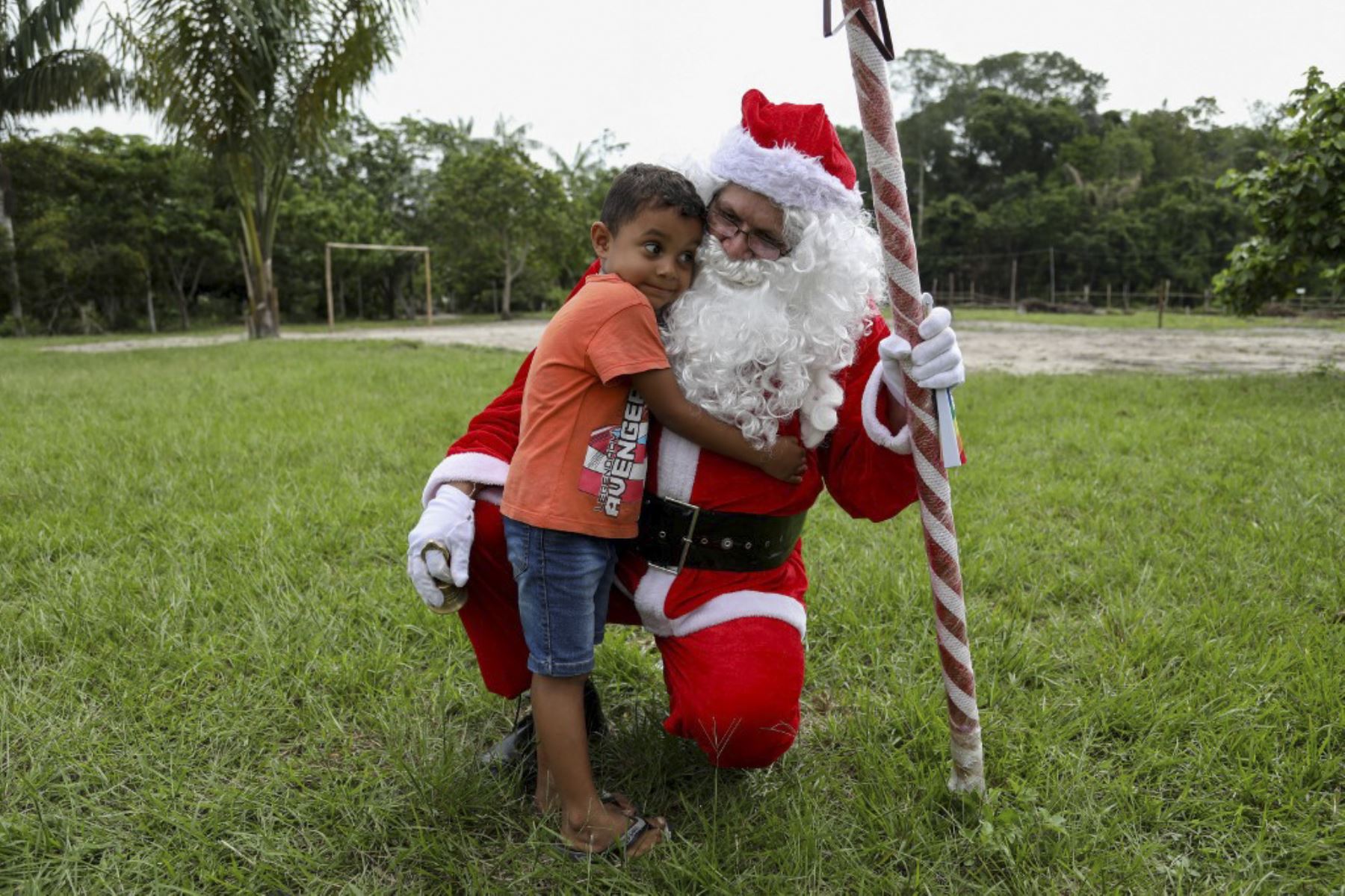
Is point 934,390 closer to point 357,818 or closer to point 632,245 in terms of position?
point 632,245

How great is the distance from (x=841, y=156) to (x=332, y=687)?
1.79 m

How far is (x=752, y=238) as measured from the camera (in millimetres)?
1781

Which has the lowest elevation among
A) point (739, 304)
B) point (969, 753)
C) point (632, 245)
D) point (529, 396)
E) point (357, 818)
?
point (357, 818)

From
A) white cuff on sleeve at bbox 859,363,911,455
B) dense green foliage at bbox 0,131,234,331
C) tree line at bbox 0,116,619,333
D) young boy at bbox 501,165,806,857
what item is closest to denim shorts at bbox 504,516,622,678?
young boy at bbox 501,165,806,857

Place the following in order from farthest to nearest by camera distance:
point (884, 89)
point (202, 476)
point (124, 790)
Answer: point (202, 476) → point (124, 790) → point (884, 89)

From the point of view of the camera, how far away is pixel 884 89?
157 cm

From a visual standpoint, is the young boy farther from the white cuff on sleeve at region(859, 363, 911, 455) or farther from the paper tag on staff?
the paper tag on staff

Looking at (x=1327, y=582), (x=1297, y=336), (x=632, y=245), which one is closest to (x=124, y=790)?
(x=632, y=245)

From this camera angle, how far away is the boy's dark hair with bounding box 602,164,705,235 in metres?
1.71

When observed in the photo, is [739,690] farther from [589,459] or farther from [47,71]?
[47,71]

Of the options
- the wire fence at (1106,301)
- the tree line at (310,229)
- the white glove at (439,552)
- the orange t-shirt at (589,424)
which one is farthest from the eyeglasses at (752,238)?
the wire fence at (1106,301)

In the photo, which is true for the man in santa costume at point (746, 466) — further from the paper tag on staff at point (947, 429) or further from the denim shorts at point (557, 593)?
the denim shorts at point (557, 593)

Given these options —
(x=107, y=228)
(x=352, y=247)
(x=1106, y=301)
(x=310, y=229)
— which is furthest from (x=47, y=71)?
(x=1106, y=301)

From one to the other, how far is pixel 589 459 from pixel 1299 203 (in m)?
7.52
